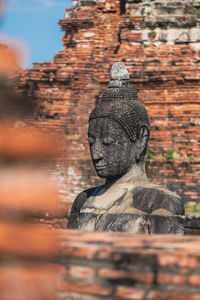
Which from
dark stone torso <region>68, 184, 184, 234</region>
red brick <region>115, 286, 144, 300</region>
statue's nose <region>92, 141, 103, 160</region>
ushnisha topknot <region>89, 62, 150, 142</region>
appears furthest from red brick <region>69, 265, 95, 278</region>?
ushnisha topknot <region>89, 62, 150, 142</region>

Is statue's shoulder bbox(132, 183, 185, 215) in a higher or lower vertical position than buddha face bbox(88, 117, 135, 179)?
lower

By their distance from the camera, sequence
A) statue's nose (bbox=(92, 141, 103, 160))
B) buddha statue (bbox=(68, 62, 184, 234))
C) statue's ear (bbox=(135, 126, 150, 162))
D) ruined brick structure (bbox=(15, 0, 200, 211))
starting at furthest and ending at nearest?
1. ruined brick structure (bbox=(15, 0, 200, 211))
2. statue's ear (bbox=(135, 126, 150, 162))
3. statue's nose (bbox=(92, 141, 103, 160))
4. buddha statue (bbox=(68, 62, 184, 234))

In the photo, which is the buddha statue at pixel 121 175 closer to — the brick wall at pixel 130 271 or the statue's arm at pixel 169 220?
the statue's arm at pixel 169 220

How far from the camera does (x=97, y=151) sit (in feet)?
13.9

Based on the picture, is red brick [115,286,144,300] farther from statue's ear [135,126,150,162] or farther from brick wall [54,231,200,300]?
statue's ear [135,126,150,162]

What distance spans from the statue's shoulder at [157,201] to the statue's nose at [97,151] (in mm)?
420

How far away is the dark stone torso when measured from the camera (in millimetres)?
3850

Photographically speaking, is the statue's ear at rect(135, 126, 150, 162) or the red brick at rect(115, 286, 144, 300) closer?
the red brick at rect(115, 286, 144, 300)

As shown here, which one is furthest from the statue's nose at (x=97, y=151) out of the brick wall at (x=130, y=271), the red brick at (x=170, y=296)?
the red brick at (x=170, y=296)

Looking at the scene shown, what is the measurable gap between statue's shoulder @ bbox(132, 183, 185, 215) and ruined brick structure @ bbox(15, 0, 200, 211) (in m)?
5.48

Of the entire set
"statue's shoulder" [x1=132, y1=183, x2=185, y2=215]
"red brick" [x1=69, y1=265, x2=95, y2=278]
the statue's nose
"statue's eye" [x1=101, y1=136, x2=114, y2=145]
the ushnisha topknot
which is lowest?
"red brick" [x1=69, y1=265, x2=95, y2=278]

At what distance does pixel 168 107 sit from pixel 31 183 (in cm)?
887

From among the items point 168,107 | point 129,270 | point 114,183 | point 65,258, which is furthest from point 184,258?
point 168,107

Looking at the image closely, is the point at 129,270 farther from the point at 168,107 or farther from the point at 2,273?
the point at 168,107
